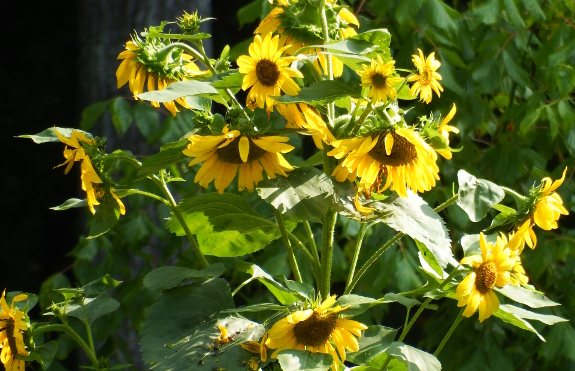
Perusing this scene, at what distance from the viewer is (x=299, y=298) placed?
56cm

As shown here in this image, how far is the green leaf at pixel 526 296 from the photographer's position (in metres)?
0.57

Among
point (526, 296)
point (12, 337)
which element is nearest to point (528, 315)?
point (526, 296)

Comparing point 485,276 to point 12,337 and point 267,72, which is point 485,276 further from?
point 12,337

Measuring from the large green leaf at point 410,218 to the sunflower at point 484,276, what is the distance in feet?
0.08

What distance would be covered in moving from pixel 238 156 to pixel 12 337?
10.9 inches

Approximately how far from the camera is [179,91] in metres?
0.48

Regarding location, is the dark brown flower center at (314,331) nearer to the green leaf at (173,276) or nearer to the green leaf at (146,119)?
the green leaf at (173,276)

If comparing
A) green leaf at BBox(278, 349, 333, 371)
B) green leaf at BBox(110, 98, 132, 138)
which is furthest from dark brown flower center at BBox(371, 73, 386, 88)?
green leaf at BBox(110, 98, 132, 138)

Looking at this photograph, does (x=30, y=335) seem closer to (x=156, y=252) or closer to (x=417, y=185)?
(x=417, y=185)

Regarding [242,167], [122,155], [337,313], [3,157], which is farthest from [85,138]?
[3,157]

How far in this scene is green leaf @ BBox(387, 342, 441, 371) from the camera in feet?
1.80

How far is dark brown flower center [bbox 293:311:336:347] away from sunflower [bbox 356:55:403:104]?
170 mm

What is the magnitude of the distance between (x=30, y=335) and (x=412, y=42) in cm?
84

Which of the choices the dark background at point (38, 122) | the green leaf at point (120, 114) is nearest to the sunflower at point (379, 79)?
the green leaf at point (120, 114)
